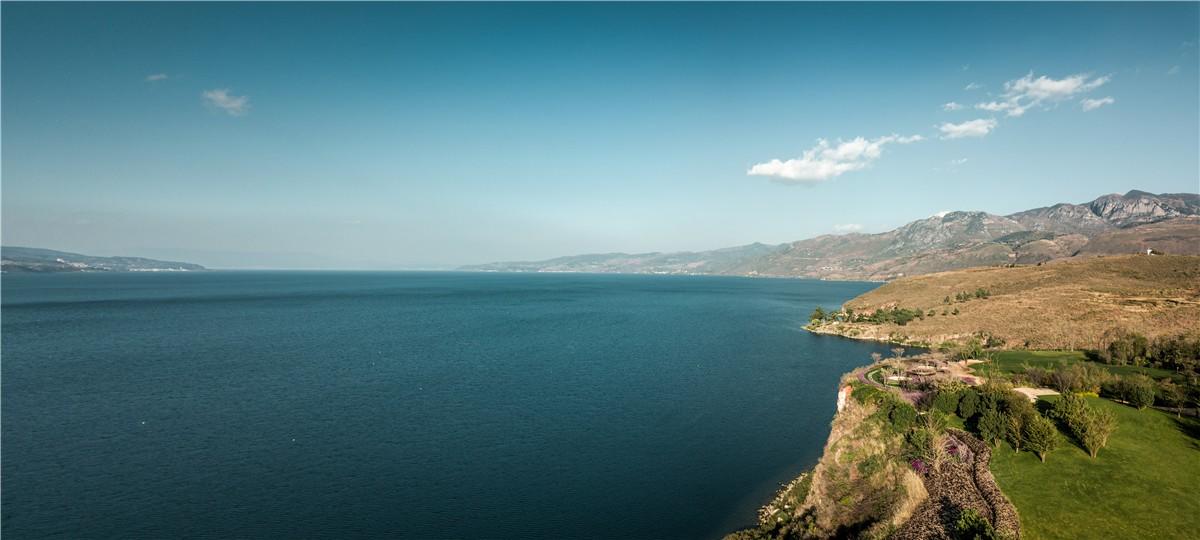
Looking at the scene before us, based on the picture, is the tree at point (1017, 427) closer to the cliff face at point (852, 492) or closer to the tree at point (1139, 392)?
the cliff face at point (852, 492)

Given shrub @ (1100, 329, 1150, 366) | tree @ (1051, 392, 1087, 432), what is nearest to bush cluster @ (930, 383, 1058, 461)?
tree @ (1051, 392, 1087, 432)

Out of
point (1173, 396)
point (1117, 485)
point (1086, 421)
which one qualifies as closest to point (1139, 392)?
point (1173, 396)

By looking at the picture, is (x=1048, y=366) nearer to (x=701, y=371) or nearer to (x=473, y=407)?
(x=701, y=371)

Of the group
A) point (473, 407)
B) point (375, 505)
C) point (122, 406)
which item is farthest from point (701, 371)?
A: point (122, 406)

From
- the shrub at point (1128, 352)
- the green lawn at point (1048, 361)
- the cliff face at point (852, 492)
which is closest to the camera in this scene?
the cliff face at point (852, 492)

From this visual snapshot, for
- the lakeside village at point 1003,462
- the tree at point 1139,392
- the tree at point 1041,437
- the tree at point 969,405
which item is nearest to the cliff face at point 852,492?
the lakeside village at point 1003,462

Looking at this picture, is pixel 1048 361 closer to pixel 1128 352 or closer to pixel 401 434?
pixel 1128 352
